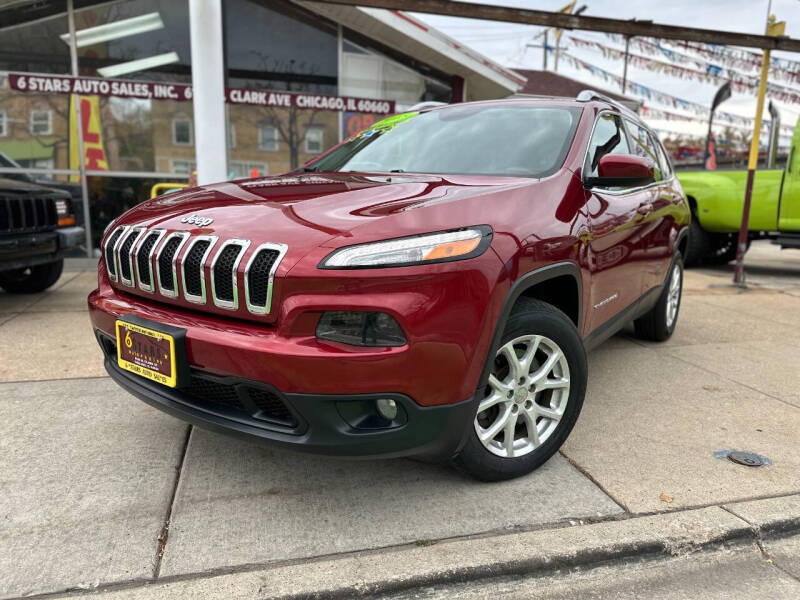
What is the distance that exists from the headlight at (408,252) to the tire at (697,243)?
316 inches

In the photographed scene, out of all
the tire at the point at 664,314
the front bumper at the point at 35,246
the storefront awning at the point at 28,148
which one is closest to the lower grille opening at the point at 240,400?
the tire at the point at 664,314

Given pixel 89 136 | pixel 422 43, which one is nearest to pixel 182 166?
pixel 89 136

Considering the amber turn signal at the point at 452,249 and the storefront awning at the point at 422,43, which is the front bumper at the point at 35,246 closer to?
the amber turn signal at the point at 452,249

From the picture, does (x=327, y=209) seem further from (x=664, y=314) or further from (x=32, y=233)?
(x=32, y=233)

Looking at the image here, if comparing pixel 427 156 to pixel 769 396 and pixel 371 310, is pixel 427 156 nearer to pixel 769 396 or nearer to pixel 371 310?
pixel 371 310

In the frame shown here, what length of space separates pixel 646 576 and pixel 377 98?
895cm

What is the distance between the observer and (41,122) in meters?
8.60

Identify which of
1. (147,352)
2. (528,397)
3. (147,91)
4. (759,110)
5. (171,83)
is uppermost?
(171,83)

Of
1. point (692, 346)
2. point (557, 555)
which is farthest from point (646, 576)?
point (692, 346)

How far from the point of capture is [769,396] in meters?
3.58

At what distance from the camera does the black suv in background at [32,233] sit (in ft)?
16.3

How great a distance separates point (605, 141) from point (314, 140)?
7192 mm

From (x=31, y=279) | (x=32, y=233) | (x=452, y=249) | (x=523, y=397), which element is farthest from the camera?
(x=31, y=279)

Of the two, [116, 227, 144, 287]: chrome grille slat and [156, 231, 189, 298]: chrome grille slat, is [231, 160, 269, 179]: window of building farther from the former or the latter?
[156, 231, 189, 298]: chrome grille slat
